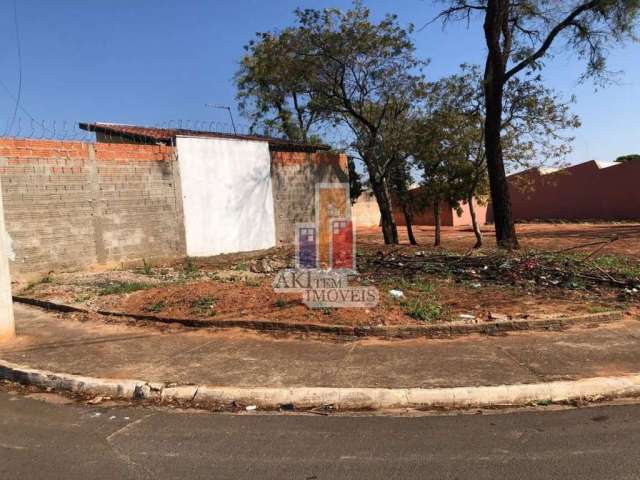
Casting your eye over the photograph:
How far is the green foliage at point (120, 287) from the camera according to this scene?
8.79 metres

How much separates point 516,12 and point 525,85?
1941mm

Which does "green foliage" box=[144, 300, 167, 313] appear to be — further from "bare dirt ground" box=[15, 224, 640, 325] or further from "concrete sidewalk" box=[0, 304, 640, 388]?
"concrete sidewalk" box=[0, 304, 640, 388]

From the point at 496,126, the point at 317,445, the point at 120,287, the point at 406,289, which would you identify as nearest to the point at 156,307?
the point at 120,287

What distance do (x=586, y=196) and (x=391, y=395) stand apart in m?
31.1

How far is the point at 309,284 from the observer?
8.71m

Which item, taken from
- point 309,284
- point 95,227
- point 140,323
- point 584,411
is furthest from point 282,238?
point 584,411

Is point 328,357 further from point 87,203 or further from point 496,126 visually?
point 496,126

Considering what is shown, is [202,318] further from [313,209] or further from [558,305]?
[313,209]

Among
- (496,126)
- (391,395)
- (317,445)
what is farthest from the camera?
(496,126)

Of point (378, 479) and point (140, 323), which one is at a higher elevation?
point (140, 323)

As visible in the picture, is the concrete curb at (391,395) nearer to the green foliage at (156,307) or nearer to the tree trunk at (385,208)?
the green foliage at (156,307)

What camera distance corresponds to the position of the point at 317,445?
12.0 feet

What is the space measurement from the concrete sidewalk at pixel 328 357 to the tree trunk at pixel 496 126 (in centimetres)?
692

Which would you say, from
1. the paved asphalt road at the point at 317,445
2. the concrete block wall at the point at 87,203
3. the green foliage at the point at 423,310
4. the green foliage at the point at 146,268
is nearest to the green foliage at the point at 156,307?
the paved asphalt road at the point at 317,445
